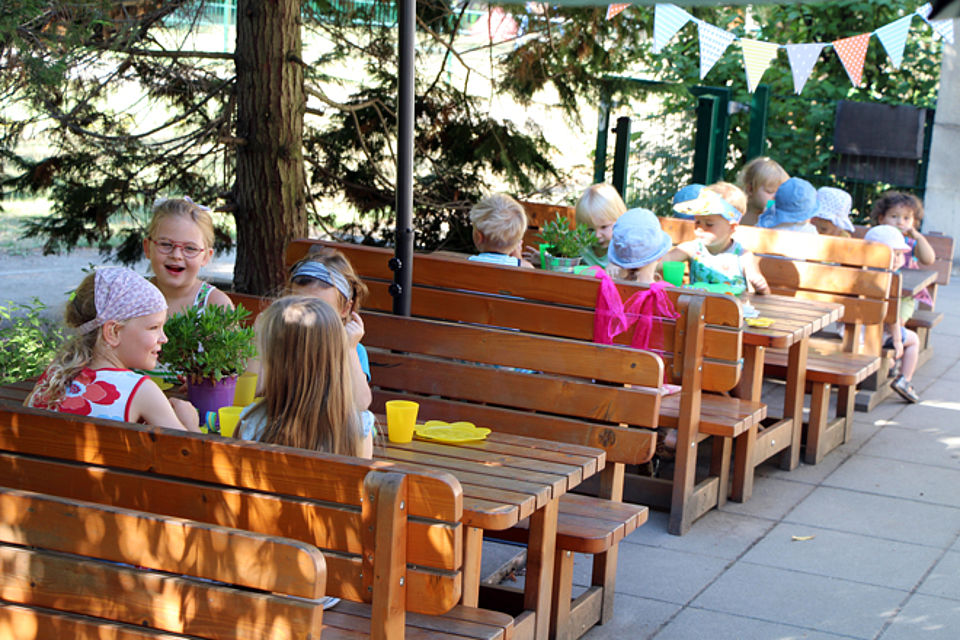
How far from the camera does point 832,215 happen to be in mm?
8688

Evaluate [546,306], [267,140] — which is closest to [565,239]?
[546,306]

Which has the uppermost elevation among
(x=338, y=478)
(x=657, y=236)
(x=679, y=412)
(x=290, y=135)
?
(x=290, y=135)

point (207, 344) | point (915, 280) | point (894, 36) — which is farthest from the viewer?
point (894, 36)

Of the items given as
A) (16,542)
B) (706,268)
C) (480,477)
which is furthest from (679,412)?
(16,542)

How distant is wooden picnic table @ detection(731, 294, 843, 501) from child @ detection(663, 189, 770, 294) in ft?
0.46

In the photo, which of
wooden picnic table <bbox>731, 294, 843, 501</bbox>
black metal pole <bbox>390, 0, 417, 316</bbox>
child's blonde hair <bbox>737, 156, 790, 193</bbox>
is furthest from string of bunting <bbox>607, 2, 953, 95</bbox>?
black metal pole <bbox>390, 0, 417, 316</bbox>

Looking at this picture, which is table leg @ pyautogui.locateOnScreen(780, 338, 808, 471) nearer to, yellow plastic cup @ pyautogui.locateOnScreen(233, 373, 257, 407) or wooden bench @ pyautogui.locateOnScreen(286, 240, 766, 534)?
wooden bench @ pyautogui.locateOnScreen(286, 240, 766, 534)

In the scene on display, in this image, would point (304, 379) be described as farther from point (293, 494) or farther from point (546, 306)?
point (546, 306)

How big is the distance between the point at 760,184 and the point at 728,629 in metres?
4.57

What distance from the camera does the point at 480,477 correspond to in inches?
135

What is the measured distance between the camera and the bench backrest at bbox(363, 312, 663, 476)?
4.41 m

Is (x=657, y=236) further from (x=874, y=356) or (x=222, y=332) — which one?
(x=222, y=332)

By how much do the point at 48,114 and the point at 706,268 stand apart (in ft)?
13.1

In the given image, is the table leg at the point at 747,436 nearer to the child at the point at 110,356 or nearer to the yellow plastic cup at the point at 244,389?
the yellow plastic cup at the point at 244,389
